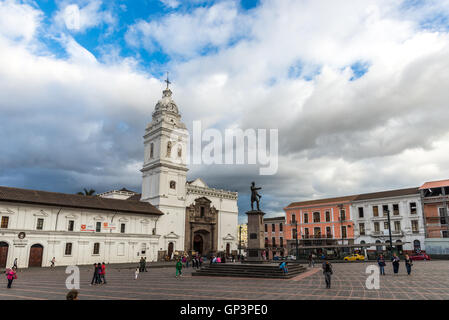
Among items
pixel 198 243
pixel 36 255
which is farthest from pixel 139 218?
pixel 36 255

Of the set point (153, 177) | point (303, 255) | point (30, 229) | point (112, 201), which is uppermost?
point (153, 177)

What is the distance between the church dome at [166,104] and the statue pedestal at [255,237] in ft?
107

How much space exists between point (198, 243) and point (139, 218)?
41.5 ft

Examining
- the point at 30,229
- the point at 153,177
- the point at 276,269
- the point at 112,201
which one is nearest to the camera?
the point at 276,269

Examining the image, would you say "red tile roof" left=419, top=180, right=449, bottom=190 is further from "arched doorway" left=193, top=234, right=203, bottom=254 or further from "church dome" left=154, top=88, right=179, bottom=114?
"church dome" left=154, top=88, right=179, bottom=114

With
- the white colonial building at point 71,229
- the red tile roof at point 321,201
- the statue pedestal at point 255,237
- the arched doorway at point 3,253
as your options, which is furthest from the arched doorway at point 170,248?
the statue pedestal at point 255,237

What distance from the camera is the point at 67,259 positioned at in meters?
36.3

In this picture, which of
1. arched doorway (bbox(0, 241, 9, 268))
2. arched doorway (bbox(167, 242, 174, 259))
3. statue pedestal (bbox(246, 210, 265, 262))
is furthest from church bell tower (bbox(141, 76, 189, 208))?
statue pedestal (bbox(246, 210, 265, 262))

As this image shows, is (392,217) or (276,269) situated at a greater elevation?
(392,217)

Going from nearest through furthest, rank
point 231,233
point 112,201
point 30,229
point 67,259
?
point 30,229
point 67,259
point 112,201
point 231,233
